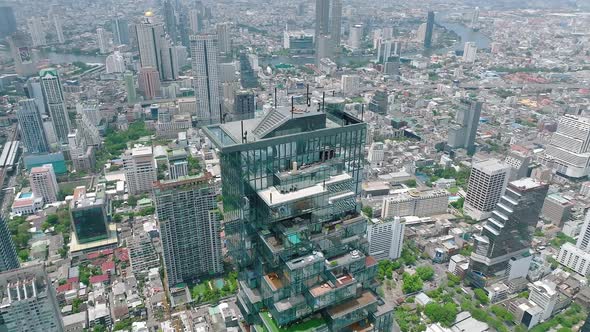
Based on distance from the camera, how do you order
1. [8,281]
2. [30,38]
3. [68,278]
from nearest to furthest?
[8,281], [68,278], [30,38]

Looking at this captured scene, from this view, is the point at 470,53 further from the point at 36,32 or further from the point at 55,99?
the point at 36,32

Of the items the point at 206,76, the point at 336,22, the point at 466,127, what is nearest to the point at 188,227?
the point at 206,76

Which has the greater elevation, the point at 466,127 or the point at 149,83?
the point at 149,83

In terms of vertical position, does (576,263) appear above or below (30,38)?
below

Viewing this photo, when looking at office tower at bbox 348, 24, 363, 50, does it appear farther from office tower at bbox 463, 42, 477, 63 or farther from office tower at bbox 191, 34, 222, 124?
office tower at bbox 191, 34, 222, 124

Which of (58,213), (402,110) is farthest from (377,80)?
(58,213)

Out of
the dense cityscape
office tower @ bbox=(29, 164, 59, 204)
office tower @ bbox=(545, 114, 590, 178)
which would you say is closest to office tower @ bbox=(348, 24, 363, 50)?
the dense cityscape

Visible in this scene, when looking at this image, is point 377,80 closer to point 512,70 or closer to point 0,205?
point 512,70

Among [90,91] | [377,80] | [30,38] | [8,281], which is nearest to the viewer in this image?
[8,281]
